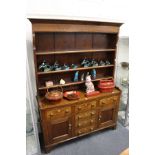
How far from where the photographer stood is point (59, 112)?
6.36 ft

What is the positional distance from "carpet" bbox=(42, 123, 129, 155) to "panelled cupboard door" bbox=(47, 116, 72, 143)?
0.67 feet

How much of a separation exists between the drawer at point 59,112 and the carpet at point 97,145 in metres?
0.62

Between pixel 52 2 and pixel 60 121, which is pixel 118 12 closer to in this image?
pixel 52 2

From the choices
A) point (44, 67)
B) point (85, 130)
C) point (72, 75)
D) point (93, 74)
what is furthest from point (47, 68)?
point (85, 130)

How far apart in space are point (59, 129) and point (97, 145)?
2.33 ft

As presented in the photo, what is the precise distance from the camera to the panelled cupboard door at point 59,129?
1.95 metres

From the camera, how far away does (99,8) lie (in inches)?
90.8

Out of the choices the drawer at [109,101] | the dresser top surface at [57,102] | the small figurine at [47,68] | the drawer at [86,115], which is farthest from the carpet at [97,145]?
the small figurine at [47,68]

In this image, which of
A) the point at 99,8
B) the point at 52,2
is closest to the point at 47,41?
the point at 52,2

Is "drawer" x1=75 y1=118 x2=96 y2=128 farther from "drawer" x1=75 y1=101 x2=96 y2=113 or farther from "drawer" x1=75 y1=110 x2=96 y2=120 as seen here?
"drawer" x1=75 y1=101 x2=96 y2=113

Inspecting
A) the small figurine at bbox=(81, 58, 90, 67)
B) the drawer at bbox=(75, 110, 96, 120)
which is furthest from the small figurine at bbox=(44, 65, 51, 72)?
the drawer at bbox=(75, 110, 96, 120)

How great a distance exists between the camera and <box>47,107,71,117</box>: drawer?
1.88 metres

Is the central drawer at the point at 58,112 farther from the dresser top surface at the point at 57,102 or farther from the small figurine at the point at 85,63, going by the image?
the small figurine at the point at 85,63
